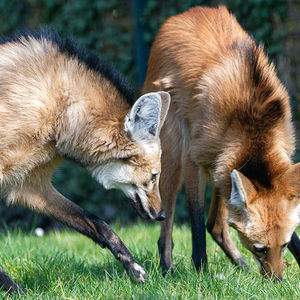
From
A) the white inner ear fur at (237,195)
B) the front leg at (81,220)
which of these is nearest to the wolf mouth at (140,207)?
the front leg at (81,220)

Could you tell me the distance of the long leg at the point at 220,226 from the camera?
3768 millimetres

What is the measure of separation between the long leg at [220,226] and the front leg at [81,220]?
0.95 metres

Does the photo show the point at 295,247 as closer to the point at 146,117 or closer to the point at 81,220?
the point at 146,117

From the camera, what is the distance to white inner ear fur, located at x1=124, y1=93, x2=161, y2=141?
3038 millimetres

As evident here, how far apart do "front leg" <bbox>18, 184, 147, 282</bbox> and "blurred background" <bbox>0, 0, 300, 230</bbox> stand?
242 cm

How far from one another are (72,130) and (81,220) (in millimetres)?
599

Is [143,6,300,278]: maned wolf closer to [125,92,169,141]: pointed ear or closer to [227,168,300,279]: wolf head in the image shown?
[227,168,300,279]: wolf head

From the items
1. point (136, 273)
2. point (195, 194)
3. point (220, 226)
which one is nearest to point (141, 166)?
point (195, 194)

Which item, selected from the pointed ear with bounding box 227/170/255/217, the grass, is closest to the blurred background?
the grass

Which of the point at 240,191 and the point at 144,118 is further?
the point at 144,118

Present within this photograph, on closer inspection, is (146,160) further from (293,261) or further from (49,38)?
(293,261)

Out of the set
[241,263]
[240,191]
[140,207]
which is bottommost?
[241,263]

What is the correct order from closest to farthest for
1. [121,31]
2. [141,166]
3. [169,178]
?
[141,166], [169,178], [121,31]

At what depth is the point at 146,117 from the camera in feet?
10.3
